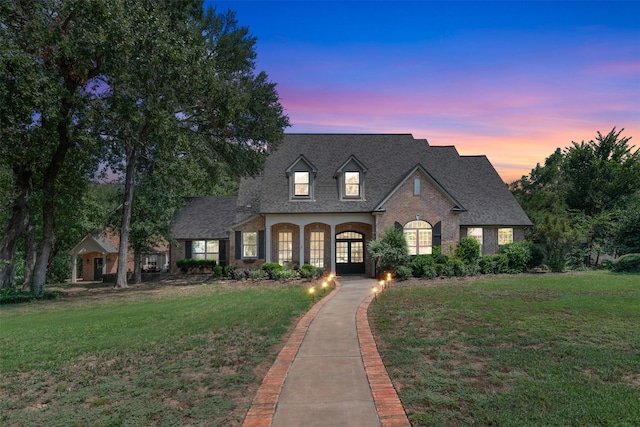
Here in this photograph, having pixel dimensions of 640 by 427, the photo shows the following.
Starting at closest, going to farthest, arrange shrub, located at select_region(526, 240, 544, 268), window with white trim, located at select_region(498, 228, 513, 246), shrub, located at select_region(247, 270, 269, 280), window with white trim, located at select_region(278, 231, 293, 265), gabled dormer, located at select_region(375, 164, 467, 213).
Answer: shrub, located at select_region(247, 270, 269, 280) → gabled dormer, located at select_region(375, 164, 467, 213) → shrub, located at select_region(526, 240, 544, 268) → window with white trim, located at select_region(278, 231, 293, 265) → window with white trim, located at select_region(498, 228, 513, 246)

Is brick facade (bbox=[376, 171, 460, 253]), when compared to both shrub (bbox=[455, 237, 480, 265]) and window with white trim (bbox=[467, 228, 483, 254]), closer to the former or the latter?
shrub (bbox=[455, 237, 480, 265])

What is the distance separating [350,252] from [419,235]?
4.50 m

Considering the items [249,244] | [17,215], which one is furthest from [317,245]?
[17,215]

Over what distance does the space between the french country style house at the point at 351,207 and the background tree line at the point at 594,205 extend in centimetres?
352

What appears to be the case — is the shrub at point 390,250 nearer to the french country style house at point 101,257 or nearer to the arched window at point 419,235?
the arched window at point 419,235

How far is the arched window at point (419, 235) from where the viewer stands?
23.3m

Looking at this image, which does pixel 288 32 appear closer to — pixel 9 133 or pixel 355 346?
pixel 9 133

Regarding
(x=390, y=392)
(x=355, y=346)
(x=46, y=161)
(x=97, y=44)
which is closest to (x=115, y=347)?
(x=355, y=346)

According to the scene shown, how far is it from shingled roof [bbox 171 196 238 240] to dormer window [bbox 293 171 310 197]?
6.16 metres

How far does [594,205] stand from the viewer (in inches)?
1272

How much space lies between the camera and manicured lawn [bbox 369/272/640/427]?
15.2 ft

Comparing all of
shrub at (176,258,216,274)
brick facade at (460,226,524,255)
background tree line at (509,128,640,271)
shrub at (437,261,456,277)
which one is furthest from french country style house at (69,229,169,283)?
background tree line at (509,128,640,271)

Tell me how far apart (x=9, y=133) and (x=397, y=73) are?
16.1 metres

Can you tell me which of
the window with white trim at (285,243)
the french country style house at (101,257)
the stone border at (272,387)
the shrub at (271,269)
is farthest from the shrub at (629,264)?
the french country style house at (101,257)
